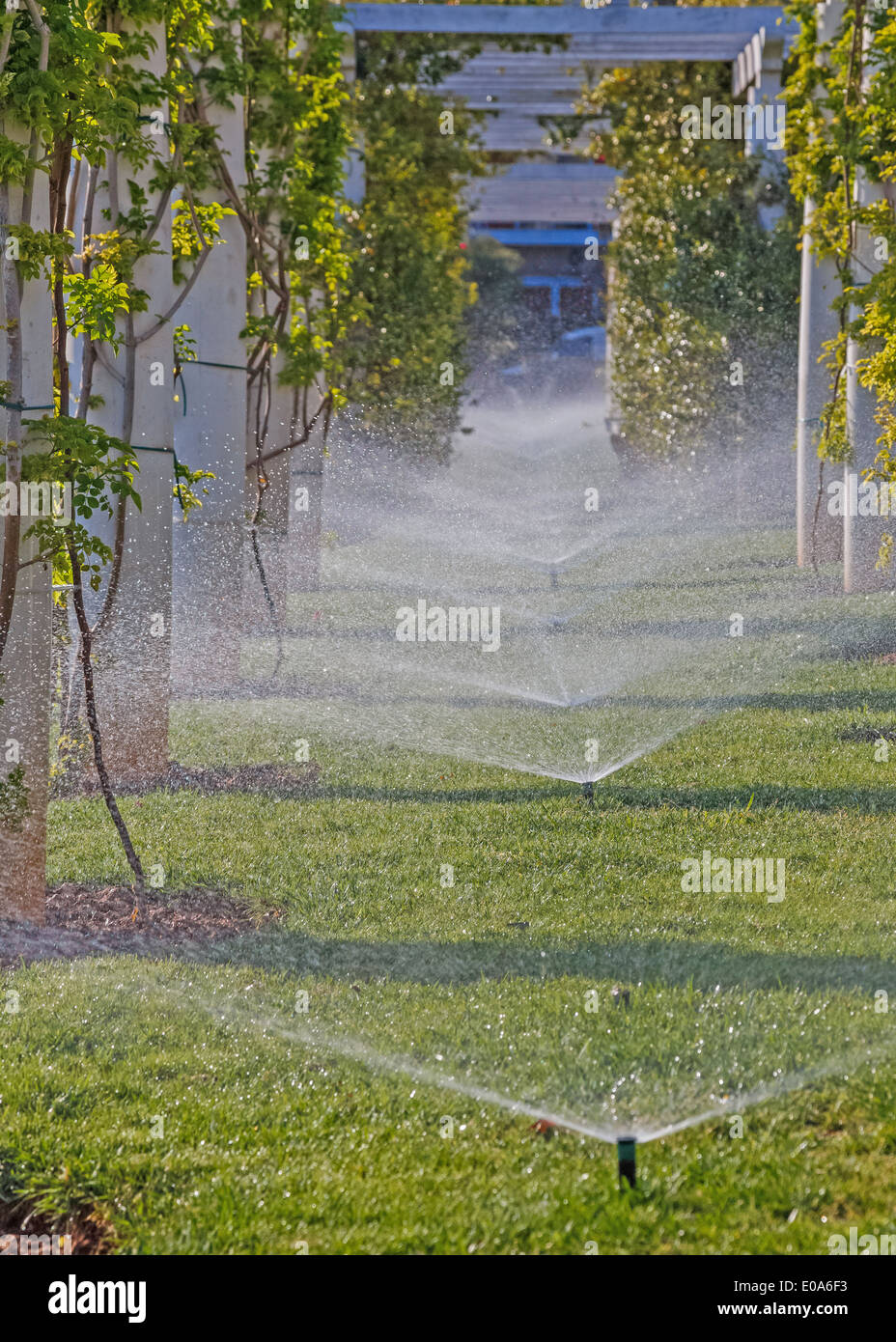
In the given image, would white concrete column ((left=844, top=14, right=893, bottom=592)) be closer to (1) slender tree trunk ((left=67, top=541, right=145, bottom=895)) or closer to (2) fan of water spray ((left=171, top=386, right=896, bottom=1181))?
(2) fan of water spray ((left=171, top=386, right=896, bottom=1181))

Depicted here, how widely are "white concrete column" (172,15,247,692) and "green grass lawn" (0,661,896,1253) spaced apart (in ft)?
9.15

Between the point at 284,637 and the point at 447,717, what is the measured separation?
3385 millimetres

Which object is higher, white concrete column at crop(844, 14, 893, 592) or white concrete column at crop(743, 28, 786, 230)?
white concrete column at crop(743, 28, 786, 230)

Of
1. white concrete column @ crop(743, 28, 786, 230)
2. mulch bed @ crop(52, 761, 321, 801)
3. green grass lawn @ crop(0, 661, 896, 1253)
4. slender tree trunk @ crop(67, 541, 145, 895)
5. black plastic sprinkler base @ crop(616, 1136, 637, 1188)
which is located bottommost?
mulch bed @ crop(52, 761, 321, 801)

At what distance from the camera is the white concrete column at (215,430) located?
893 centimetres

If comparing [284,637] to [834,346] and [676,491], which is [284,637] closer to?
[834,346]

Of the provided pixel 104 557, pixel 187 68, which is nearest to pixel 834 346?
pixel 187 68

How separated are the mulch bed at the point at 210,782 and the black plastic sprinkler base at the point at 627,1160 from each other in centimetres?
387

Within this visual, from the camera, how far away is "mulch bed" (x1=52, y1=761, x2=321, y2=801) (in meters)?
6.97

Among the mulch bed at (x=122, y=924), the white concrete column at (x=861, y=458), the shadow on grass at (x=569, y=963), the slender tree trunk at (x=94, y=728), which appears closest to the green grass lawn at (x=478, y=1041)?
the shadow on grass at (x=569, y=963)

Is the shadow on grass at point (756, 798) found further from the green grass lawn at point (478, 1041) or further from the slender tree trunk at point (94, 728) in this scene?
Answer: the slender tree trunk at point (94, 728)

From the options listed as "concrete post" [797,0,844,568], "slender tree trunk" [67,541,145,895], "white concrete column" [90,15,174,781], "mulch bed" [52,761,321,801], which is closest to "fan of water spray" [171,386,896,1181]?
"concrete post" [797,0,844,568]

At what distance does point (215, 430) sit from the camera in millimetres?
Result: 9070

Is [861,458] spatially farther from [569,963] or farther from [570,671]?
[569,963]
